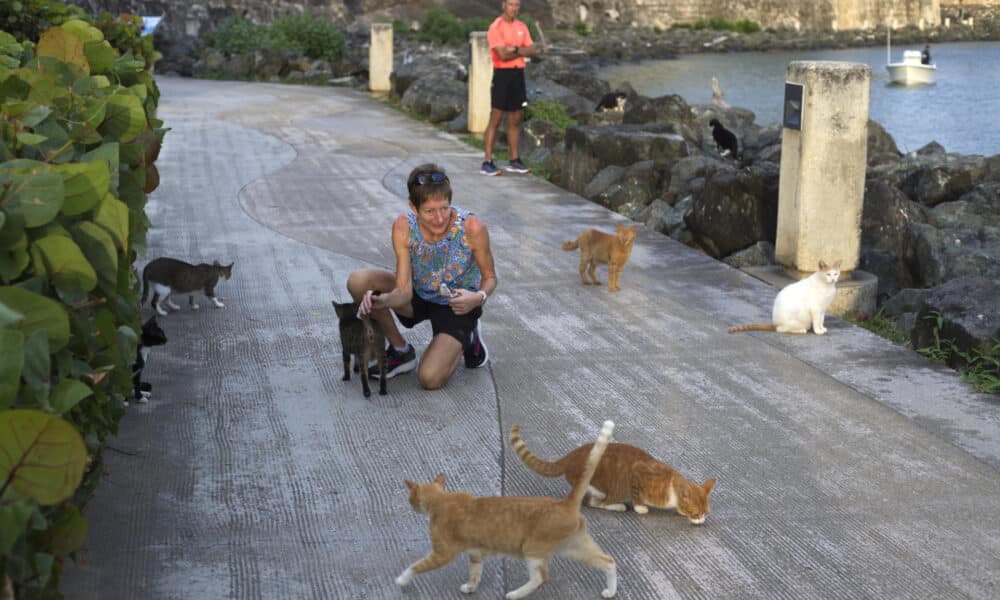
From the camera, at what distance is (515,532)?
4113 millimetres

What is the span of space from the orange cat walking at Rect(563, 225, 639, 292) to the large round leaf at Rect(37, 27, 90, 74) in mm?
3768

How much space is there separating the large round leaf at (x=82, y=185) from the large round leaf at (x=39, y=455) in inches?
41.6

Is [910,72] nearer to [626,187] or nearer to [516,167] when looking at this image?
[516,167]

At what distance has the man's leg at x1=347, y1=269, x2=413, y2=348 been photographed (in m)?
6.61

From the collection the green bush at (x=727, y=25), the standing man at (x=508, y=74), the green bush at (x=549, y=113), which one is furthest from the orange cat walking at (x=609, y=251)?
the green bush at (x=727, y=25)

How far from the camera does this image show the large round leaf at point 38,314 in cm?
309

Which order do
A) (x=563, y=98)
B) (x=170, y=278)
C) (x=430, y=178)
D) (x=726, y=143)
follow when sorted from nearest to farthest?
(x=430, y=178)
(x=170, y=278)
(x=726, y=143)
(x=563, y=98)

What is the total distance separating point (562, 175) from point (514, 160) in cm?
73

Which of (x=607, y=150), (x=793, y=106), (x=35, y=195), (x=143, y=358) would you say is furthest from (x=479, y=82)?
(x=35, y=195)

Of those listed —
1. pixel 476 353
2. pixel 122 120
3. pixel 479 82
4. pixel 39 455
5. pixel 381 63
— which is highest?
pixel 381 63

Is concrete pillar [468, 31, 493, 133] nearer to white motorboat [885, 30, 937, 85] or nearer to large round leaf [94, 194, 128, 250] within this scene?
large round leaf [94, 194, 128, 250]

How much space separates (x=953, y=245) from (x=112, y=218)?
833 centimetres

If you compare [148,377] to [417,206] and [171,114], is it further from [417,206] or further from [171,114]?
[171,114]

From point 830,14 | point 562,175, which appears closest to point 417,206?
point 562,175
